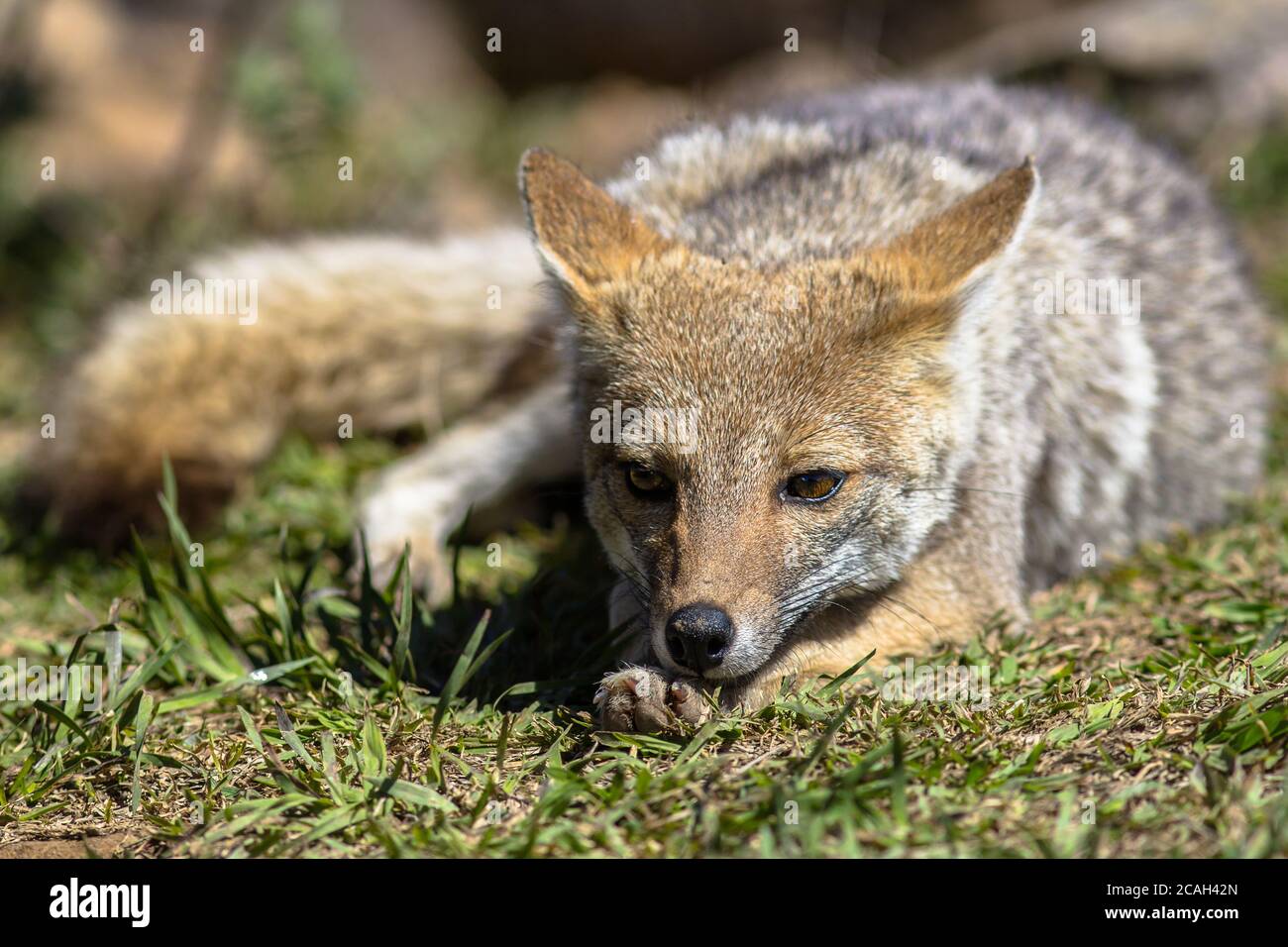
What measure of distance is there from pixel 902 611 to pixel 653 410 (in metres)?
1.20

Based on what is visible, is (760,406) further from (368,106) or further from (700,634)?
(368,106)

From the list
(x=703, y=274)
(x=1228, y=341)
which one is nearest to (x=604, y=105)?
(x=1228, y=341)

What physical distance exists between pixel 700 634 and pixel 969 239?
5.31 ft

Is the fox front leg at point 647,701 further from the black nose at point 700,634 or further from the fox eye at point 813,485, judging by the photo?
the fox eye at point 813,485

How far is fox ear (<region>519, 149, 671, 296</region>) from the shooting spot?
406 centimetres

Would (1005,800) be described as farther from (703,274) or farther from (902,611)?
(703,274)

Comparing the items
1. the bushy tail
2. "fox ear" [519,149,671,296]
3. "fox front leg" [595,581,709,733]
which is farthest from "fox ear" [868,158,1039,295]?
the bushy tail

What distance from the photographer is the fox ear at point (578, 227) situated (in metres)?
4.06

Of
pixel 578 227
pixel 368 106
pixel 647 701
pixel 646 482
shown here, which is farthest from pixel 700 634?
pixel 368 106

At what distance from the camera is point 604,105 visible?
11.7m

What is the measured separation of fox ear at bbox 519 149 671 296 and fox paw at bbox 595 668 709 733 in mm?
1331

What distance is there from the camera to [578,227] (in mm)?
4129

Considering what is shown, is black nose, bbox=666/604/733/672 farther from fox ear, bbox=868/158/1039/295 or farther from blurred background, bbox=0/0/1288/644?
blurred background, bbox=0/0/1288/644

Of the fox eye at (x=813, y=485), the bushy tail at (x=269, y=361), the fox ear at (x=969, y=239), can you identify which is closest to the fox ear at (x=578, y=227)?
the fox ear at (x=969, y=239)
